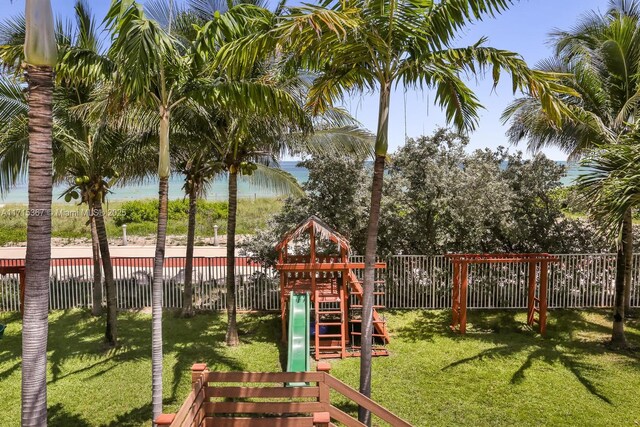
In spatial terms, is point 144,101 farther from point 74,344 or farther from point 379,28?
point 74,344

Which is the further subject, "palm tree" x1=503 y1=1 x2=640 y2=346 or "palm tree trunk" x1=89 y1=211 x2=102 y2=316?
"palm tree trunk" x1=89 y1=211 x2=102 y2=316

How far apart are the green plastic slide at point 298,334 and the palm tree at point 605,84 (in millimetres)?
→ 6803

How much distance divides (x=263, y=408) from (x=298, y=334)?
403 centimetres

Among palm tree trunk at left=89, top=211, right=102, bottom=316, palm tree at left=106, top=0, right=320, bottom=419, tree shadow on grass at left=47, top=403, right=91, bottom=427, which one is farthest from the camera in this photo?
palm tree trunk at left=89, top=211, right=102, bottom=316

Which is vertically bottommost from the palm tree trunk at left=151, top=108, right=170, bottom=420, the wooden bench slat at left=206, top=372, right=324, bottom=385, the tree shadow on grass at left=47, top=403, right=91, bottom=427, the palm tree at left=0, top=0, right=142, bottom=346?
the tree shadow on grass at left=47, top=403, right=91, bottom=427

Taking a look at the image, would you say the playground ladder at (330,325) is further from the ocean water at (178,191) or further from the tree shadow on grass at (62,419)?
the tree shadow on grass at (62,419)

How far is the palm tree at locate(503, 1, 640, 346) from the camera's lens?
31.5ft

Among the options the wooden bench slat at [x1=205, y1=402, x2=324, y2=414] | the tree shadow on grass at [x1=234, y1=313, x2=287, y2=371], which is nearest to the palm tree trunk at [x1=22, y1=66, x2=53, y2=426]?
the wooden bench slat at [x1=205, y1=402, x2=324, y2=414]

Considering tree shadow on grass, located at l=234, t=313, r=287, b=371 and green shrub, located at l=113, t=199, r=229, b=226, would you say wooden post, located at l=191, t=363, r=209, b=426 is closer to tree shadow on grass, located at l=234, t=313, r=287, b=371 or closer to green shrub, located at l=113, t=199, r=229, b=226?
tree shadow on grass, located at l=234, t=313, r=287, b=371

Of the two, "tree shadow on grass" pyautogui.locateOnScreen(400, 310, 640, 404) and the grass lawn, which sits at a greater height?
"tree shadow on grass" pyautogui.locateOnScreen(400, 310, 640, 404)

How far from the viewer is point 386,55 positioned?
19.2 feet

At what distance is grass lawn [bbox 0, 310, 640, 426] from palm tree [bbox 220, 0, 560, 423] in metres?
2.98

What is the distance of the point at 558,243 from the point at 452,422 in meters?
9.25

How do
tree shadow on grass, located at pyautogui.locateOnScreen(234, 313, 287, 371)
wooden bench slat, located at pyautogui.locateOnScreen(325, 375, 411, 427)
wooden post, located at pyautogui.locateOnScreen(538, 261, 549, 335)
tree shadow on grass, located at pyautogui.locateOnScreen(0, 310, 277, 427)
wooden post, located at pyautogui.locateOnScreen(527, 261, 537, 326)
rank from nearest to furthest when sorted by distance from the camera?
wooden bench slat, located at pyautogui.locateOnScreen(325, 375, 411, 427) → tree shadow on grass, located at pyautogui.locateOnScreen(0, 310, 277, 427) → tree shadow on grass, located at pyautogui.locateOnScreen(234, 313, 287, 371) → wooden post, located at pyautogui.locateOnScreen(538, 261, 549, 335) → wooden post, located at pyautogui.locateOnScreen(527, 261, 537, 326)
